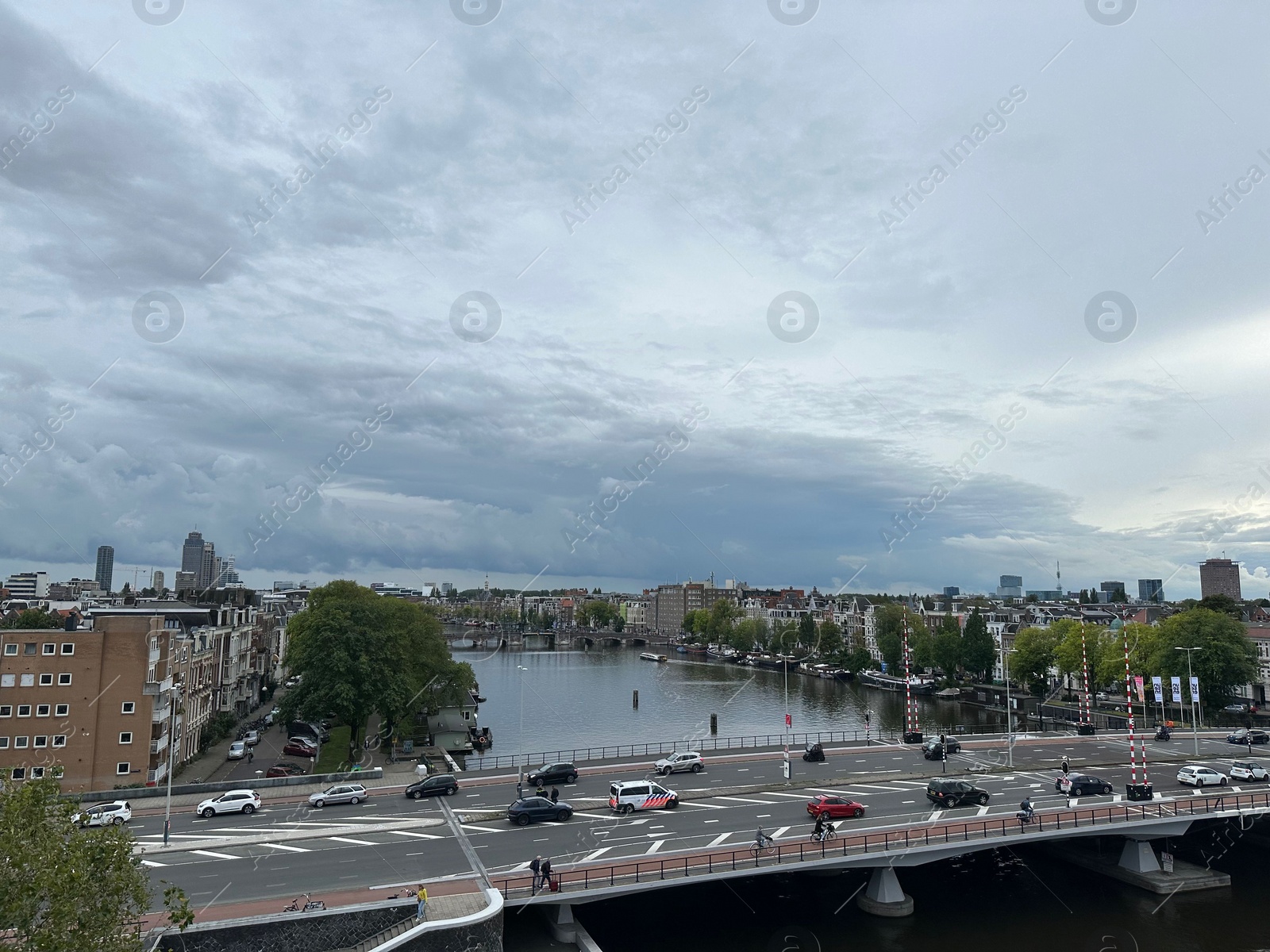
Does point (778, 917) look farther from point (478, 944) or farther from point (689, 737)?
point (689, 737)

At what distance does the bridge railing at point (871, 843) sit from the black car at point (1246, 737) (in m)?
21.7

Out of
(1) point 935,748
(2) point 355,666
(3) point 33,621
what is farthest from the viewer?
(3) point 33,621

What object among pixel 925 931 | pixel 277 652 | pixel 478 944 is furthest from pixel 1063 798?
pixel 277 652

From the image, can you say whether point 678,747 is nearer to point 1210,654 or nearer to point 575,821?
point 575,821

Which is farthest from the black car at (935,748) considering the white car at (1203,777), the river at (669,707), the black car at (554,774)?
the river at (669,707)

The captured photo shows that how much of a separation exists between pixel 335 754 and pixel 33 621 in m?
33.7

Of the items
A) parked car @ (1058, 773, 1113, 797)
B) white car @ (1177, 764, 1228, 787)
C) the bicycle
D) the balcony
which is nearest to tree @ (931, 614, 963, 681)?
white car @ (1177, 764, 1228, 787)

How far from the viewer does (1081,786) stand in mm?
41344

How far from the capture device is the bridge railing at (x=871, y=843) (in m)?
28.4

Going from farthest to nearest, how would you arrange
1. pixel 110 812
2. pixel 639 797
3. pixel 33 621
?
1. pixel 33 621
2. pixel 639 797
3. pixel 110 812

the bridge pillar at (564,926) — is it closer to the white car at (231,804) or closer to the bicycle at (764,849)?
the bicycle at (764,849)

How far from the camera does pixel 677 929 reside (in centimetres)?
3303

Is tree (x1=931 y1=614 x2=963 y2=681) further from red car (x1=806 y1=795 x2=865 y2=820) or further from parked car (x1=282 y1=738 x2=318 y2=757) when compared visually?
parked car (x1=282 y1=738 x2=318 y2=757)

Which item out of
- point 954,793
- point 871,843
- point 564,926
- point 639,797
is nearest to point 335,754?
point 639,797
